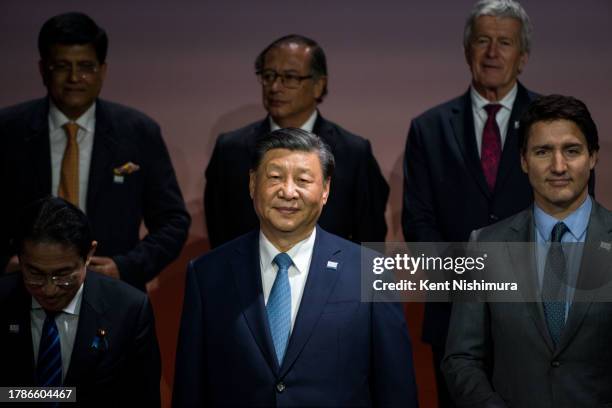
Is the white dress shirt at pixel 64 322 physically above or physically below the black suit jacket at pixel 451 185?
below

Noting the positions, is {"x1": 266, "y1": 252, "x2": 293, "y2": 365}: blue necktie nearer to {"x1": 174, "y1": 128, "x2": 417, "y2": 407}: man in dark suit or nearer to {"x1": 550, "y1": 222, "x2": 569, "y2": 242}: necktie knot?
{"x1": 174, "y1": 128, "x2": 417, "y2": 407}: man in dark suit

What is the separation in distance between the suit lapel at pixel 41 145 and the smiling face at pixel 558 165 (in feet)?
6.19

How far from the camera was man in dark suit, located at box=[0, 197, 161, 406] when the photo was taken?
372cm

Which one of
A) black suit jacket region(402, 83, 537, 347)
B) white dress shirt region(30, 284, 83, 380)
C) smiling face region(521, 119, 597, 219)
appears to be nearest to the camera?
smiling face region(521, 119, 597, 219)

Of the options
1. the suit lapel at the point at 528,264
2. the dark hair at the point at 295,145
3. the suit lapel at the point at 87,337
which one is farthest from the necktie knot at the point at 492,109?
the suit lapel at the point at 87,337

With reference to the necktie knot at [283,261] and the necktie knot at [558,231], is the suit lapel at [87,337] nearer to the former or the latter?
the necktie knot at [283,261]

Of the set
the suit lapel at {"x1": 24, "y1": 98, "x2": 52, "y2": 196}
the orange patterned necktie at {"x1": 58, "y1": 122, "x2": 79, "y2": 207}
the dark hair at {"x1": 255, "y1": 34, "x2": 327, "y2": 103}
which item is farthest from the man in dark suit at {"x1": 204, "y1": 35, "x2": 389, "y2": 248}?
the suit lapel at {"x1": 24, "y1": 98, "x2": 52, "y2": 196}

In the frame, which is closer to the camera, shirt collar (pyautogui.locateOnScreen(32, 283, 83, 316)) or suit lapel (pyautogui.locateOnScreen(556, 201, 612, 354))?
suit lapel (pyautogui.locateOnScreen(556, 201, 612, 354))

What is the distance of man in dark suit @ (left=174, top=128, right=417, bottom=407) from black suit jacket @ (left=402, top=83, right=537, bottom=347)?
0.86 meters

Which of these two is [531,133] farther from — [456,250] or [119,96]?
[119,96]

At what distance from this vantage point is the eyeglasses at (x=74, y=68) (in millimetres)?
4504

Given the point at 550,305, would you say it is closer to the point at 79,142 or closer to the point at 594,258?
the point at 594,258

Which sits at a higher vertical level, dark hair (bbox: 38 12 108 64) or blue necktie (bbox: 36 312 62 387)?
dark hair (bbox: 38 12 108 64)

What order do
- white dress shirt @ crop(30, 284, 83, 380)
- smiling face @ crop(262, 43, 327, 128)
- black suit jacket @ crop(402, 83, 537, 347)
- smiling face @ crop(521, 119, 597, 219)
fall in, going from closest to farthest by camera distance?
smiling face @ crop(521, 119, 597, 219) → white dress shirt @ crop(30, 284, 83, 380) → black suit jacket @ crop(402, 83, 537, 347) → smiling face @ crop(262, 43, 327, 128)
